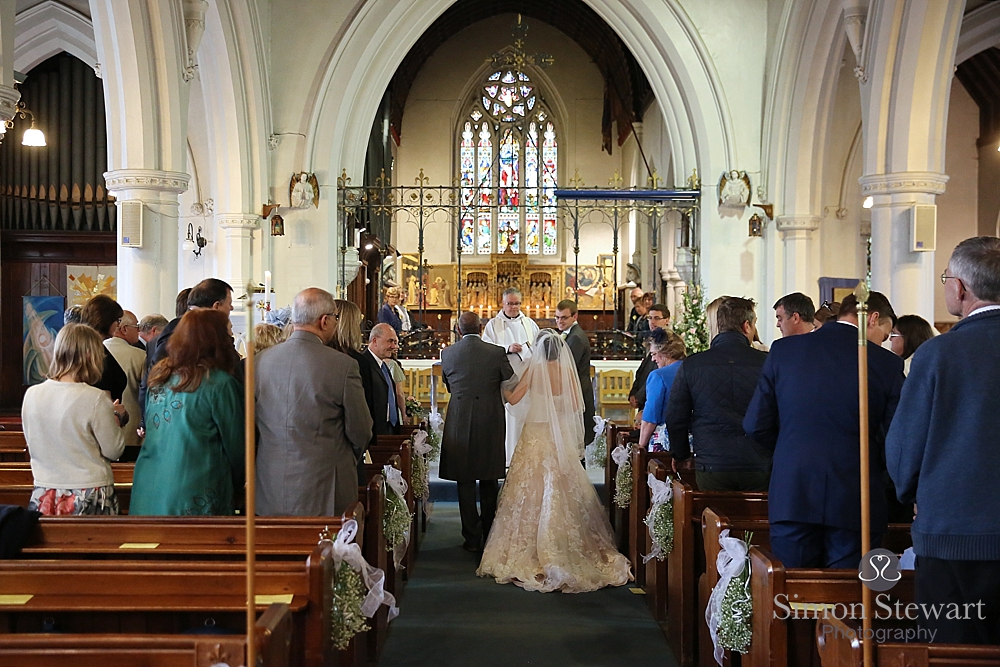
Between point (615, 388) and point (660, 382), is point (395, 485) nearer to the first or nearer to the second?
point (660, 382)

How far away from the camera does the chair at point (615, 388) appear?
35.6ft

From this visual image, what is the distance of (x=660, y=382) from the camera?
16.3 feet

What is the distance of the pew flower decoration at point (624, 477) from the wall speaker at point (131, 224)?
14.5ft

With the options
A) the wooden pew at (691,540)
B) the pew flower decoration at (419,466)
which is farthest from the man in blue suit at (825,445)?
the pew flower decoration at (419,466)

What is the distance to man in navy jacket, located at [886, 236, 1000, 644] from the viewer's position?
7.70ft

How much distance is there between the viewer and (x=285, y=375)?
11.3 ft

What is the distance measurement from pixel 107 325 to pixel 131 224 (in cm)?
353

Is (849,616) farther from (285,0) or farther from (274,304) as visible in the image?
(285,0)

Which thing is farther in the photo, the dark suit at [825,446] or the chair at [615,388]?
the chair at [615,388]

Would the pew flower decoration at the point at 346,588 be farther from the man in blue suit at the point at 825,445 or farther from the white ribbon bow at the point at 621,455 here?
the white ribbon bow at the point at 621,455

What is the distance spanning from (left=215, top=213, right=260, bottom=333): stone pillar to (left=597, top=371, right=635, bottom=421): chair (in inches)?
168

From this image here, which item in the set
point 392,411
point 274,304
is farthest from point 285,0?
point 392,411

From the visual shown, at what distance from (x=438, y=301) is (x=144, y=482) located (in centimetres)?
1576

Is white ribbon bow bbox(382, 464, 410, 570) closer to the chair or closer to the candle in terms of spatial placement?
the candle
